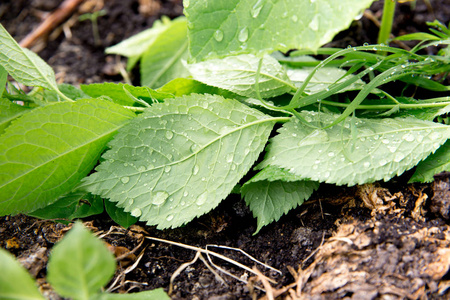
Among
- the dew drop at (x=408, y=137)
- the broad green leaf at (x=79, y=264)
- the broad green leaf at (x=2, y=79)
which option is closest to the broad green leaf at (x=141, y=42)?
the broad green leaf at (x=2, y=79)

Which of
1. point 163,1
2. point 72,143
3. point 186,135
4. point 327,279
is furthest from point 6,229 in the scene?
point 163,1

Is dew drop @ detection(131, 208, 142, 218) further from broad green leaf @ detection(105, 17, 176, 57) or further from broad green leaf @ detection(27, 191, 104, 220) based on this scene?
broad green leaf @ detection(105, 17, 176, 57)

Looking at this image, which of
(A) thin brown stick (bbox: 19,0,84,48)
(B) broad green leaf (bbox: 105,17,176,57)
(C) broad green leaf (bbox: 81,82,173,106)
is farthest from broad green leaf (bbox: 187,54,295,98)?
(A) thin brown stick (bbox: 19,0,84,48)

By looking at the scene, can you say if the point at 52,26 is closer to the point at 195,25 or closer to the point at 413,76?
the point at 195,25

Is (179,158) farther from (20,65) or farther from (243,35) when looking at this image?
(20,65)

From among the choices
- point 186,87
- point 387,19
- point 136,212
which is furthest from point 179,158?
point 387,19

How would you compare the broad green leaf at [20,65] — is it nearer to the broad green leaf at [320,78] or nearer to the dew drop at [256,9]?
the dew drop at [256,9]
